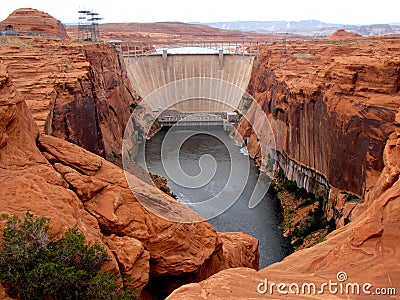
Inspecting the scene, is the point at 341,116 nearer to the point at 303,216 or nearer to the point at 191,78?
the point at 303,216

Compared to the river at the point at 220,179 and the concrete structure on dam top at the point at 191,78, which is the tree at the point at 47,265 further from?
the concrete structure on dam top at the point at 191,78

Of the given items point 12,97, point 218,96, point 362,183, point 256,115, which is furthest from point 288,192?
point 218,96

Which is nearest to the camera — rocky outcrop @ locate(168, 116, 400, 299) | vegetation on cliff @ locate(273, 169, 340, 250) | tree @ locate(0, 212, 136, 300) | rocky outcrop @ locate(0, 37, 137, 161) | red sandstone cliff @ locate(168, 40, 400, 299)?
rocky outcrop @ locate(168, 116, 400, 299)

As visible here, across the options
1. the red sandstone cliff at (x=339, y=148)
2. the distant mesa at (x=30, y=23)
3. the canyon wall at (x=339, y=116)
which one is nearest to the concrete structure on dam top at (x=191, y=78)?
the red sandstone cliff at (x=339, y=148)

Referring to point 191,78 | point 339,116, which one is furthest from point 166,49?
point 339,116

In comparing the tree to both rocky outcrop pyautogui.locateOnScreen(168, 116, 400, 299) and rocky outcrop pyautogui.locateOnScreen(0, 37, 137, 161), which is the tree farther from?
rocky outcrop pyautogui.locateOnScreen(0, 37, 137, 161)

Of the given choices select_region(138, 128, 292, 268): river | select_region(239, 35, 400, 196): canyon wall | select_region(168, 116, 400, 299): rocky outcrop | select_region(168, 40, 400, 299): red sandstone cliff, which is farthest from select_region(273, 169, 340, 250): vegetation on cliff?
select_region(168, 116, 400, 299): rocky outcrop
